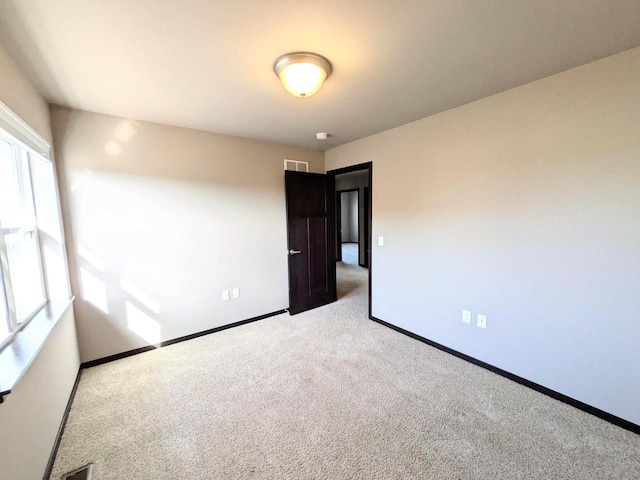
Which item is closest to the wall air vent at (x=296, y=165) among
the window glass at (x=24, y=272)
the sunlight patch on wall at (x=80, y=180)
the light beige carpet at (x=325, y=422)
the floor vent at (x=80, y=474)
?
the sunlight patch on wall at (x=80, y=180)

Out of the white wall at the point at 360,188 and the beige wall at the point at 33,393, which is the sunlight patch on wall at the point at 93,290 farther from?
the white wall at the point at 360,188

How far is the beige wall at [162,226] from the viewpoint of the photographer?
A: 94.3 inches

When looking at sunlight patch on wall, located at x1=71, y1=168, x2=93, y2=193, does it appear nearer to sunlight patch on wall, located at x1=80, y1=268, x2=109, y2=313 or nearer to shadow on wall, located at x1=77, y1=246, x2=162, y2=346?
shadow on wall, located at x1=77, y1=246, x2=162, y2=346

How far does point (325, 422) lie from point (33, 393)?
Answer: 5.44 feet

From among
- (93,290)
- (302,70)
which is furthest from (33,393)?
(302,70)

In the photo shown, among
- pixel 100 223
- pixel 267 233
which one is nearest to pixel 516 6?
pixel 267 233

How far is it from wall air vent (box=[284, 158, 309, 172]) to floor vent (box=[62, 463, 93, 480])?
10.7 ft

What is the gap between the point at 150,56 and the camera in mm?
1585

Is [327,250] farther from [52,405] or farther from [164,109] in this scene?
[52,405]

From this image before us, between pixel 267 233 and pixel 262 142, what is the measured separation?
1.19m

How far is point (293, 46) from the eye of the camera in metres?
1.52

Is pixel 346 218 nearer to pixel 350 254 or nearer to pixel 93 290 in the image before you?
pixel 350 254

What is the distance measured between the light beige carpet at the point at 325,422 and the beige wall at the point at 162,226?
1.70 ft

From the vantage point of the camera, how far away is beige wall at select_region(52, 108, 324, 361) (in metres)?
2.40
